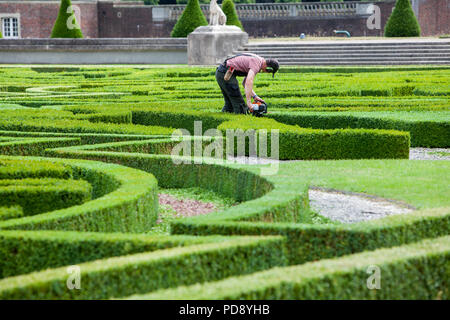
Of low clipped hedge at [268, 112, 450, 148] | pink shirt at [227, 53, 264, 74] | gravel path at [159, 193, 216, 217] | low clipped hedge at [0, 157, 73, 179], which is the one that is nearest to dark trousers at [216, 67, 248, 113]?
pink shirt at [227, 53, 264, 74]

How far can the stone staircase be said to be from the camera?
29219 mm

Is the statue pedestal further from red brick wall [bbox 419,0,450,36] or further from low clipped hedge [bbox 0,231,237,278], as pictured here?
low clipped hedge [bbox 0,231,237,278]

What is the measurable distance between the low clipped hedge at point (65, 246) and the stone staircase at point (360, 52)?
2472 centimetres

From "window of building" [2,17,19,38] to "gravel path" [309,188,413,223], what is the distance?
44.0m

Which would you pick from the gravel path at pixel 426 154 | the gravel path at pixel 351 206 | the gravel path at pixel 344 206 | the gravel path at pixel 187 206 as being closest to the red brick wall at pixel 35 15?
the gravel path at pixel 426 154

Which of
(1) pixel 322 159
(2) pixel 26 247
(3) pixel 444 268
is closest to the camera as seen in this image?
(3) pixel 444 268

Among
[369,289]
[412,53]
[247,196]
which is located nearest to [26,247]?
[369,289]

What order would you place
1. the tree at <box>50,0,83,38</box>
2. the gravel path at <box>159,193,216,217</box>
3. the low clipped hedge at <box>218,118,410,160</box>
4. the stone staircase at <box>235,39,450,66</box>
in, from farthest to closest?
the tree at <box>50,0,83,38</box> → the stone staircase at <box>235,39,450,66</box> → the low clipped hedge at <box>218,118,410,160</box> → the gravel path at <box>159,193,216,217</box>

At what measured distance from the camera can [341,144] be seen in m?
10.9

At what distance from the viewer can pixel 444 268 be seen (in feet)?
16.4

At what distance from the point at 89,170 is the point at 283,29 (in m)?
40.4

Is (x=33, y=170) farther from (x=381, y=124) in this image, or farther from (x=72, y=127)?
(x=381, y=124)

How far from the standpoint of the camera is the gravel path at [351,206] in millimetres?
7338
